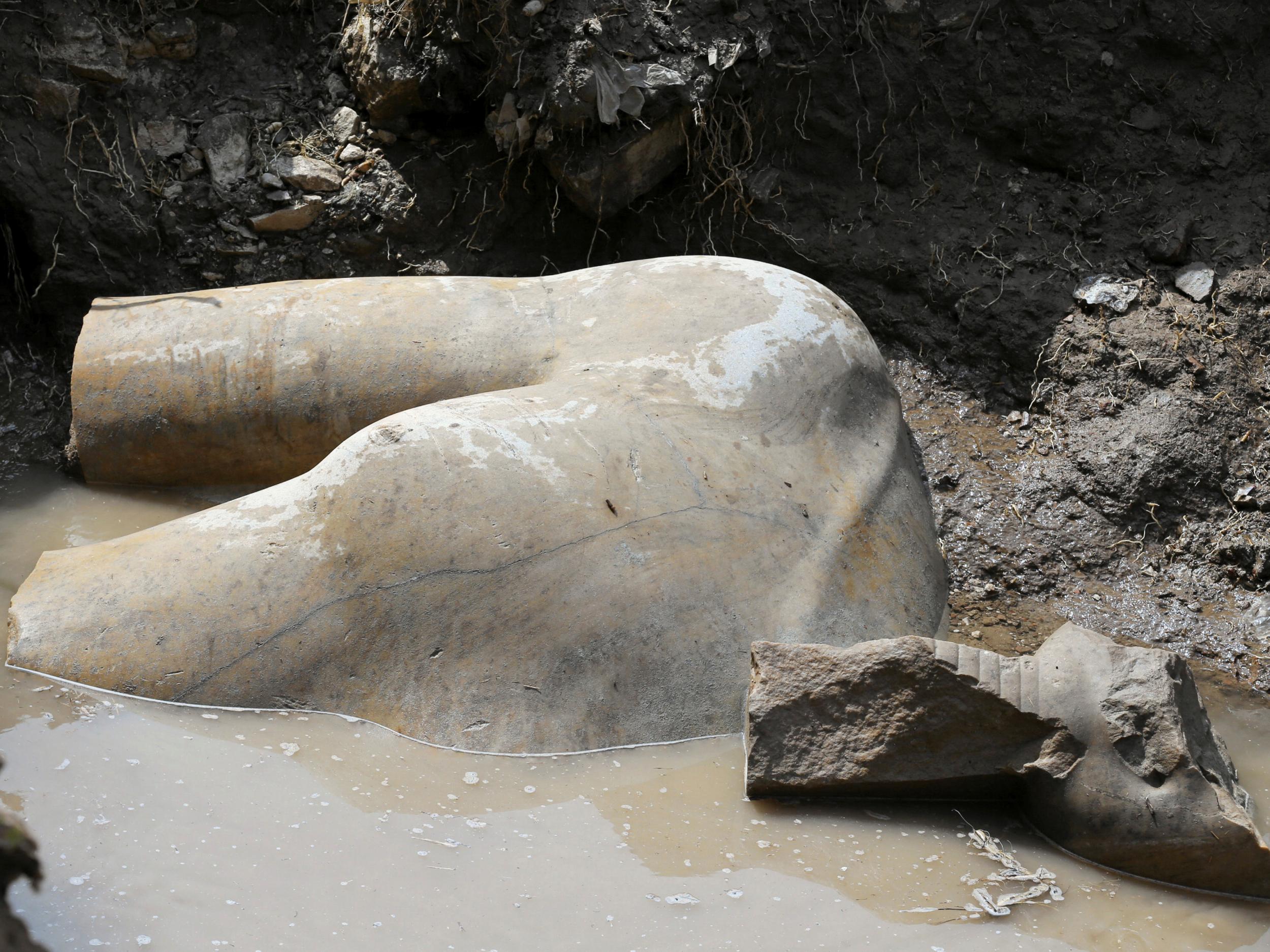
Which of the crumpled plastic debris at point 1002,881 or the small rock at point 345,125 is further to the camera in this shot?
the small rock at point 345,125

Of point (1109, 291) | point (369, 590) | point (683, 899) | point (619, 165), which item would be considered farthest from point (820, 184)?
point (683, 899)

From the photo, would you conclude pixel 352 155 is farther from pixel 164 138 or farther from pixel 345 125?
pixel 164 138

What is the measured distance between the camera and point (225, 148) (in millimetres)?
4383

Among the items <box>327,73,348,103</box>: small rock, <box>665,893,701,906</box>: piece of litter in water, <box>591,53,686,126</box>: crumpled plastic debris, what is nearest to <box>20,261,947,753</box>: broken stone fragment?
<box>665,893,701,906</box>: piece of litter in water

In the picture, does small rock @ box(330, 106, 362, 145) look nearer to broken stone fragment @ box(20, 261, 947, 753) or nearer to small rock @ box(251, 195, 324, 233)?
Result: small rock @ box(251, 195, 324, 233)

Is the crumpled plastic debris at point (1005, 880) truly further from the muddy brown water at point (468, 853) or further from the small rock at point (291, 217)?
the small rock at point (291, 217)

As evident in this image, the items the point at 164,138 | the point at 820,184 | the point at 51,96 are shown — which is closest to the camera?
the point at 51,96

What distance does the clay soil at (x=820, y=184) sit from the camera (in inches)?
161

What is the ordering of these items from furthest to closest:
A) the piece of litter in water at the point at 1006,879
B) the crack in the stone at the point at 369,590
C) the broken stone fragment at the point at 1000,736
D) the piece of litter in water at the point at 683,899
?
the crack in the stone at the point at 369,590
the broken stone fragment at the point at 1000,736
the piece of litter in water at the point at 1006,879
the piece of litter in water at the point at 683,899

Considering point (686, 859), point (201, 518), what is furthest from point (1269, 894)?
point (201, 518)

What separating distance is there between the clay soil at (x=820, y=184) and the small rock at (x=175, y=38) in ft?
0.05

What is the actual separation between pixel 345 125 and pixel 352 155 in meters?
0.16

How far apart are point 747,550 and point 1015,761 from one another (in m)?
0.86

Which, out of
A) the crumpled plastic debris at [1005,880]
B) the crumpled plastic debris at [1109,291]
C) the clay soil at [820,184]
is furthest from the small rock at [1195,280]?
the crumpled plastic debris at [1005,880]
